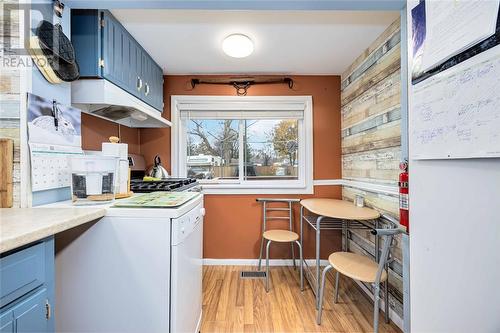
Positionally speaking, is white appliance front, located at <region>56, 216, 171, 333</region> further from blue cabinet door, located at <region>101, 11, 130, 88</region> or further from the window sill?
the window sill

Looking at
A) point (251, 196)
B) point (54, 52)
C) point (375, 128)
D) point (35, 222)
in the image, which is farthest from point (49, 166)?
point (375, 128)

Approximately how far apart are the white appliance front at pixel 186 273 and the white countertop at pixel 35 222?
14.9 inches

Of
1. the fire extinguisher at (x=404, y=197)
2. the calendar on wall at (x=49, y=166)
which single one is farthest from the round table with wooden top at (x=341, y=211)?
the calendar on wall at (x=49, y=166)

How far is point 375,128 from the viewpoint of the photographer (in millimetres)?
1900

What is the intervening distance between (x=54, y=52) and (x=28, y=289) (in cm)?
115

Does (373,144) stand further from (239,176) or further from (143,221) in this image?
(143,221)

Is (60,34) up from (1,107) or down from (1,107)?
up

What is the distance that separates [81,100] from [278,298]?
7.21 ft

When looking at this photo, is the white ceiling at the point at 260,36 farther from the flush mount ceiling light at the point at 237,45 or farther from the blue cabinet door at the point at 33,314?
the blue cabinet door at the point at 33,314

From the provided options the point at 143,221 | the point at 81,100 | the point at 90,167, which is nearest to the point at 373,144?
the point at 143,221

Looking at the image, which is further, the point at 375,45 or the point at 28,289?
the point at 375,45

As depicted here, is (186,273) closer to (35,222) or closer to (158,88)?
(35,222)

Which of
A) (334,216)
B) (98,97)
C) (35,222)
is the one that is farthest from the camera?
(334,216)

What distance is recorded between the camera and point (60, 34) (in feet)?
3.98
